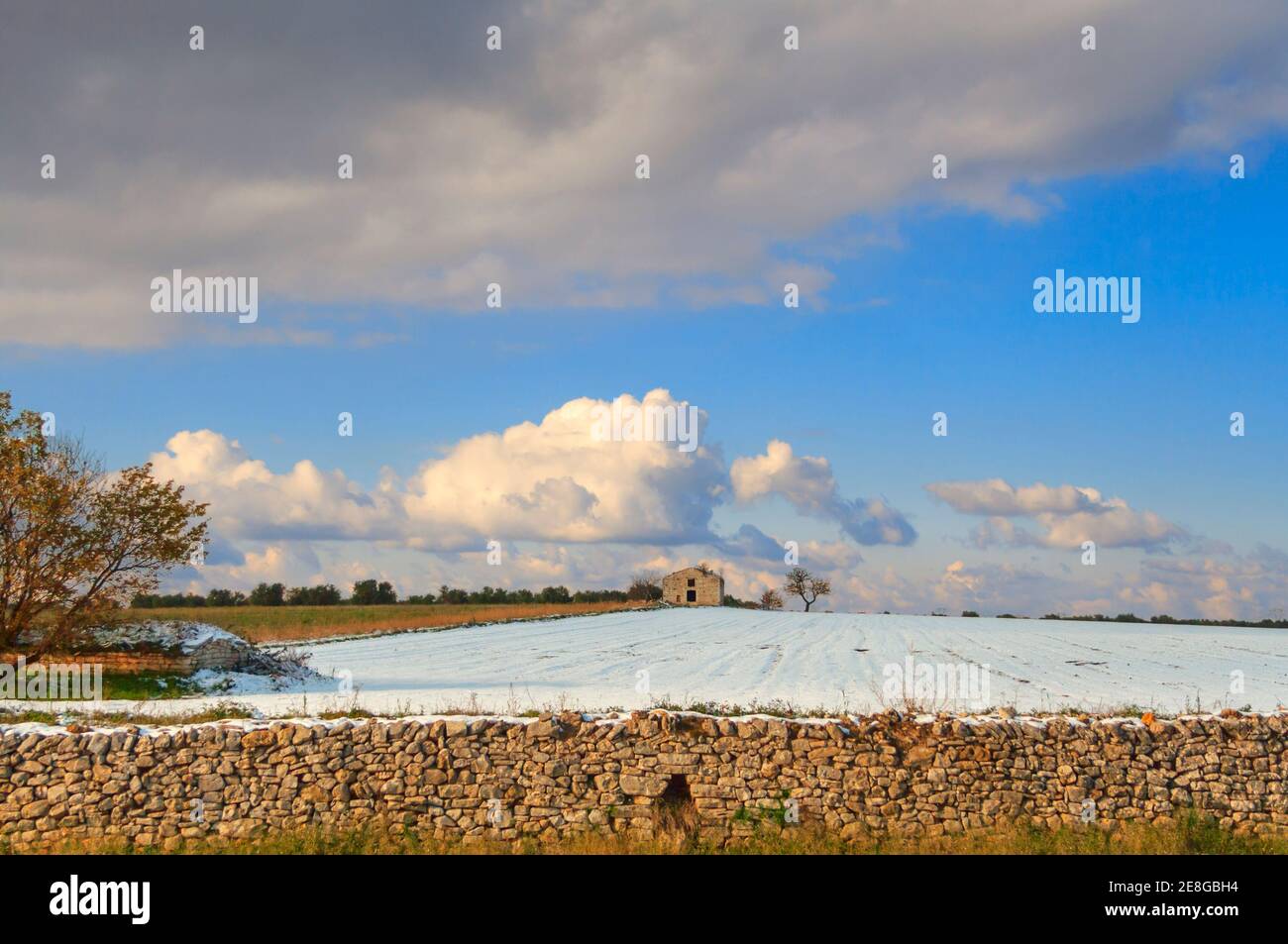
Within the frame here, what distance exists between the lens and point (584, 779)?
14227mm

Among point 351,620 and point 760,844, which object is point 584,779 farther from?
point 351,620

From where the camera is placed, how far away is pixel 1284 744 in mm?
15039

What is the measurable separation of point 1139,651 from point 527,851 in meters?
37.0

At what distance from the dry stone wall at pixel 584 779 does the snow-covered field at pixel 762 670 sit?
2.10 metres

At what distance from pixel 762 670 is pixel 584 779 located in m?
17.9

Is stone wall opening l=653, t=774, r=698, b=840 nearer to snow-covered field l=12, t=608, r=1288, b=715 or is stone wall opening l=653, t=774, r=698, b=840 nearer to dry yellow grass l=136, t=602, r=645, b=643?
snow-covered field l=12, t=608, r=1288, b=715

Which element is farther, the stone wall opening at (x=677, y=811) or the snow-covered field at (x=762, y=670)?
the snow-covered field at (x=762, y=670)

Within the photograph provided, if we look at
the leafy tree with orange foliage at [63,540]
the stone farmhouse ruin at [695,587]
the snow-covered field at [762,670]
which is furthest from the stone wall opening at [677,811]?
the stone farmhouse ruin at [695,587]

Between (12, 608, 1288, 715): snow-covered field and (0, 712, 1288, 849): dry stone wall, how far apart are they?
2100 millimetres

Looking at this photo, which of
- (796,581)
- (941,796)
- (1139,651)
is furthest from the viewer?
(796,581)

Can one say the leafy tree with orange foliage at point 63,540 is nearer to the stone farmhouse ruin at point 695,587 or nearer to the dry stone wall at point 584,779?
the dry stone wall at point 584,779

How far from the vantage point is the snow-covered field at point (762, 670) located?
2253cm
